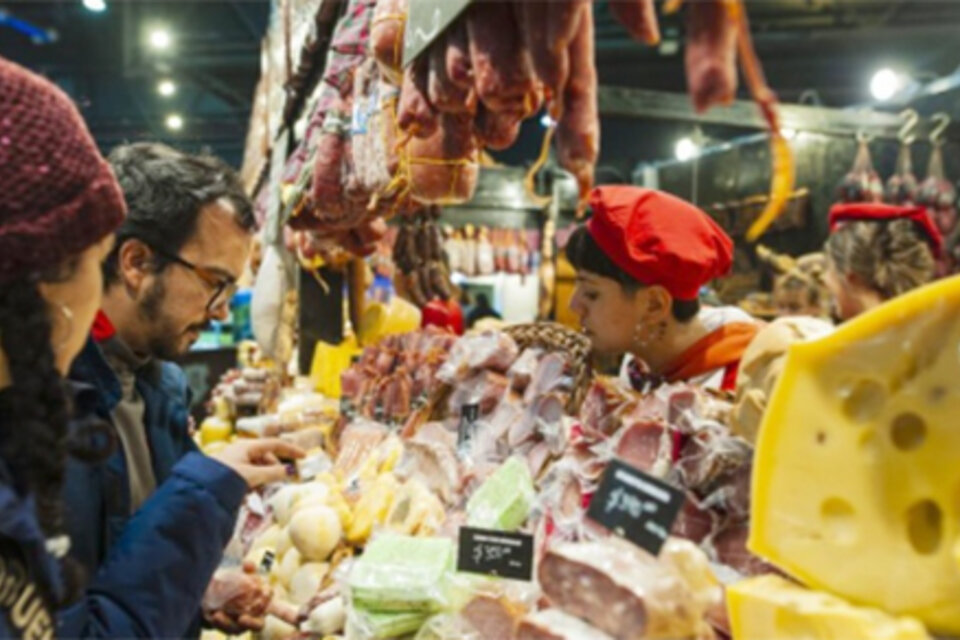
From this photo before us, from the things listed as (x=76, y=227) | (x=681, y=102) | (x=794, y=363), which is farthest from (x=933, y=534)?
(x=681, y=102)

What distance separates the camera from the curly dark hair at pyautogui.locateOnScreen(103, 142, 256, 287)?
1.92m

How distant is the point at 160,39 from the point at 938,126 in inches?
444

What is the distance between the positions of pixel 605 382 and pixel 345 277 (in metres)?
4.33

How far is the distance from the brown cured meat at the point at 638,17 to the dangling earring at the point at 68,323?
3.04 ft

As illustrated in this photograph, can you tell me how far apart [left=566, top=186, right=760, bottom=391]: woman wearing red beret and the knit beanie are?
1.59 metres

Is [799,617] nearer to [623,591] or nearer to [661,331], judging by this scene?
[623,591]

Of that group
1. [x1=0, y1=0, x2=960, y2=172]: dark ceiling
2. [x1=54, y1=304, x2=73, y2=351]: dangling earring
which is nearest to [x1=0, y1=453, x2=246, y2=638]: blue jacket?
[x1=54, y1=304, x2=73, y2=351]: dangling earring

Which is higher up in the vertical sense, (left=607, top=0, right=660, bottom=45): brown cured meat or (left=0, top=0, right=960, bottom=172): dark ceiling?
(left=0, top=0, right=960, bottom=172): dark ceiling

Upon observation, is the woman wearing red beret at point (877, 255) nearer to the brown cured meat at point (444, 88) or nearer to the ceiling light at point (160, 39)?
the brown cured meat at point (444, 88)

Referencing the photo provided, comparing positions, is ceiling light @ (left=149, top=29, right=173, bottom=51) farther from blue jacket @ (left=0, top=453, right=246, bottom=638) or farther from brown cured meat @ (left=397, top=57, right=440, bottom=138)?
blue jacket @ (left=0, top=453, right=246, bottom=638)

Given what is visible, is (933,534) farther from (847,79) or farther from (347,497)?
(847,79)

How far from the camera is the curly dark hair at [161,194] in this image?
192 cm

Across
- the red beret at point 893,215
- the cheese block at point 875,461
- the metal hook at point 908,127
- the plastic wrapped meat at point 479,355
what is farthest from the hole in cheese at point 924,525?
the metal hook at point 908,127

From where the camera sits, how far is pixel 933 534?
1178mm
